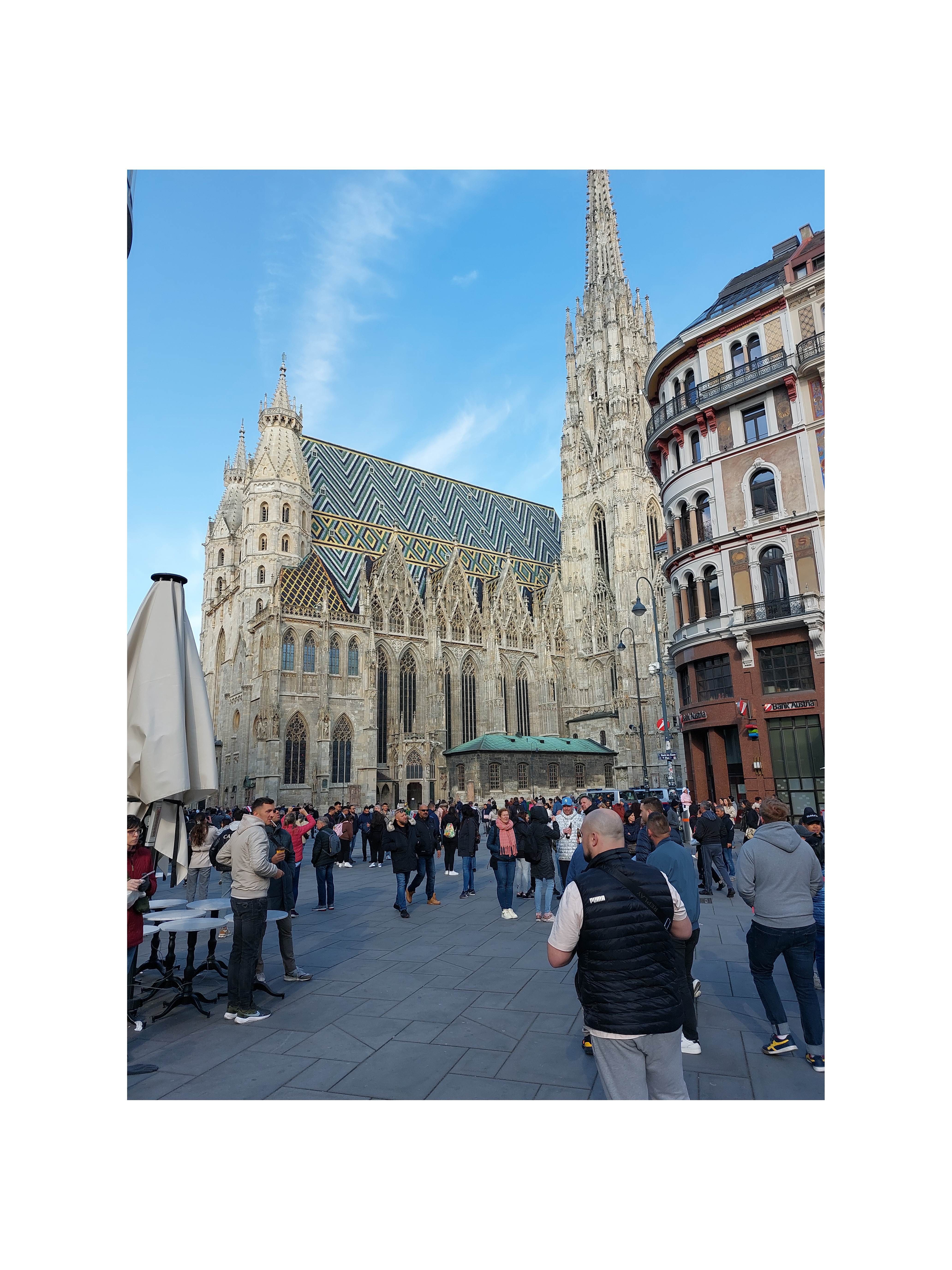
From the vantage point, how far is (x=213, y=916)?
704 cm

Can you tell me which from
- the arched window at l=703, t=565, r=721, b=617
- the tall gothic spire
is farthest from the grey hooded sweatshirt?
the tall gothic spire

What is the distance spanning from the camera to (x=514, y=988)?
21.7 feet

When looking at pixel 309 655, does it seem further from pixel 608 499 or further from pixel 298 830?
pixel 298 830

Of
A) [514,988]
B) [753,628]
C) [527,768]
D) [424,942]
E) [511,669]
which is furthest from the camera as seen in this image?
[511,669]

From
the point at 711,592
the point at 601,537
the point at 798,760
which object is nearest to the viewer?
the point at 798,760

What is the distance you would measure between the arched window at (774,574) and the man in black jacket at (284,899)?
55.0 ft

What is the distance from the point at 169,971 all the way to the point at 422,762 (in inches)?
1674

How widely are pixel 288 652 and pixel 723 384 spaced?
33.0 meters

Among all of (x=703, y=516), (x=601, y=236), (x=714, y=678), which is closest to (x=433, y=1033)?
(x=714, y=678)

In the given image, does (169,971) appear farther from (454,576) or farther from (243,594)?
(454,576)

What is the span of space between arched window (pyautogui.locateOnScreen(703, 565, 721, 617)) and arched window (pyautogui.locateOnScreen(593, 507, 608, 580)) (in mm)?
37675

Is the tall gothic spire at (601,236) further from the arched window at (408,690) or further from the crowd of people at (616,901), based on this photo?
the crowd of people at (616,901)

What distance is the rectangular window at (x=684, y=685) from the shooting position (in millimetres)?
23312
